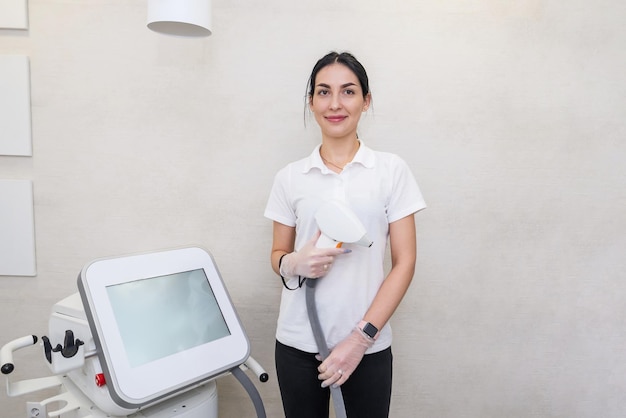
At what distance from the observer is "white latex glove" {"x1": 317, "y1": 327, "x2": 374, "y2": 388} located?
1294 mm

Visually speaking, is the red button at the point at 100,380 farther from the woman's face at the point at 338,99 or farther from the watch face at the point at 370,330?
the woman's face at the point at 338,99

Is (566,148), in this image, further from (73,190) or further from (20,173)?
(20,173)

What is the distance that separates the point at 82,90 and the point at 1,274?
0.81 metres

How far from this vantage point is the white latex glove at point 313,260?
1271 mm

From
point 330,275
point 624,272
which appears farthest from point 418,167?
point 624,272

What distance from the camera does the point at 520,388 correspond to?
195cm

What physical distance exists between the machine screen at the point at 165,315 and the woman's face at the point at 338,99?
0.59m

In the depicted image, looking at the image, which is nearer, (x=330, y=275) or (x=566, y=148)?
(x=330, y=275)

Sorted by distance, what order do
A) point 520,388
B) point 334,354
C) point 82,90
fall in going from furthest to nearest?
1. point 520,388
2. point 82,90
3. point 334,354

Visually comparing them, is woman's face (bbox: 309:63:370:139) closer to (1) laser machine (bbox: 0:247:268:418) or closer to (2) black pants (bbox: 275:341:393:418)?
(1) laser machine (bbox: 0:247:268:418)

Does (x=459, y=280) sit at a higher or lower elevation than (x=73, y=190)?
lower

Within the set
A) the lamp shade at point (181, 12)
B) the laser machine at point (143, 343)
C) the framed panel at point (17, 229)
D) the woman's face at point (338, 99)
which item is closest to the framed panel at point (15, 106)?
the framed panel at point (17, 229)

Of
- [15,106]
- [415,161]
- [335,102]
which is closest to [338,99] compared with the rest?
[335,102]

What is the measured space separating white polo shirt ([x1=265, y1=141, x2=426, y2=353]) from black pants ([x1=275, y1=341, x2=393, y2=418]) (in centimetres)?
4
